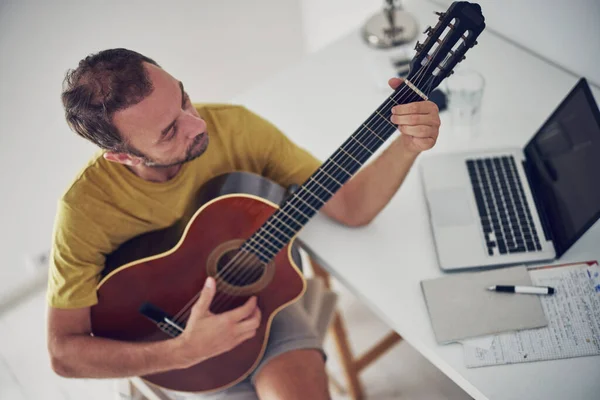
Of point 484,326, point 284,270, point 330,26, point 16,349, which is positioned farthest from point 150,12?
point 484,326

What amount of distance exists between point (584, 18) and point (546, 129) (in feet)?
0.92

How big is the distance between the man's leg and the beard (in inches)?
19.3

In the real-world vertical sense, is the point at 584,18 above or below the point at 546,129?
above

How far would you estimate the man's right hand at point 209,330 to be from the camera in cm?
120

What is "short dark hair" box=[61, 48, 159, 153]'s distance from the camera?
1015mm

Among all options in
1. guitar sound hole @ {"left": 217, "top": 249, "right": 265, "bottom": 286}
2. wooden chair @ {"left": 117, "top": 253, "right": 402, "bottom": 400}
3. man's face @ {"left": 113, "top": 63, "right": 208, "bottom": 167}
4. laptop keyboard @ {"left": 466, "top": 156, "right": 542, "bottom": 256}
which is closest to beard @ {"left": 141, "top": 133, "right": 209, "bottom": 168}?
man's face @ {"left": 113, "top": 63, "right": 208, "bottom": 167}

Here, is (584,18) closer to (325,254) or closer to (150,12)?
(325,254)

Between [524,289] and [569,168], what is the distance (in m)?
0.25

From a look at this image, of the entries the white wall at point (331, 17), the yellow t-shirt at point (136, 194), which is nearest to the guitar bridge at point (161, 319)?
the yellow t-shirt at point (136, 194)

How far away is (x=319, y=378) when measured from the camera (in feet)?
4.18

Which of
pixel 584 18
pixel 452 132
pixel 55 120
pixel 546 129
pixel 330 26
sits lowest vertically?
pixel 55 120

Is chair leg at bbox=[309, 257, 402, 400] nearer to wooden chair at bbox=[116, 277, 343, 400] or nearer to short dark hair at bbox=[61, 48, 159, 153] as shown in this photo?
wooden chair at bbox=[116, 277, 343, 400]

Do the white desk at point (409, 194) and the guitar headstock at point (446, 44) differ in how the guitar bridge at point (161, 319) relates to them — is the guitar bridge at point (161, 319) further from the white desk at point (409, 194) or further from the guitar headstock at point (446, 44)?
the guitar headstock at point (446, 44)

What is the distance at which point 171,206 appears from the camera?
123 centimetres
